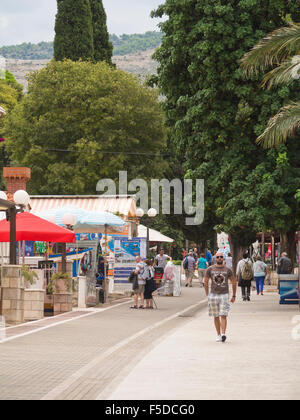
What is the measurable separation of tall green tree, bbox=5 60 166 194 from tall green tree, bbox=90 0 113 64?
22.9 ft

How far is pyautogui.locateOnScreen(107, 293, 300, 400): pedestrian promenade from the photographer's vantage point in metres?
8.59

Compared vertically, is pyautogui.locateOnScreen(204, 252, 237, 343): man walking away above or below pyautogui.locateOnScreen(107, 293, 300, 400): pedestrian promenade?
above

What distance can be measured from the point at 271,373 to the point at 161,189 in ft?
157

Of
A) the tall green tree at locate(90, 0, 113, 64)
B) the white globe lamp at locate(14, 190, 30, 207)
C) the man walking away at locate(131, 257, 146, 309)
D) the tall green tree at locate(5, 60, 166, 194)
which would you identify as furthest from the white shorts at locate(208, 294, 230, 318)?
the tall green tree at locate(90, 0, 113, 64)

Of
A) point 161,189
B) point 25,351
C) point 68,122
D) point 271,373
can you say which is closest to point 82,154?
point 68,122

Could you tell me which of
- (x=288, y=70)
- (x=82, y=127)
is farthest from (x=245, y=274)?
(x=82, y=127)

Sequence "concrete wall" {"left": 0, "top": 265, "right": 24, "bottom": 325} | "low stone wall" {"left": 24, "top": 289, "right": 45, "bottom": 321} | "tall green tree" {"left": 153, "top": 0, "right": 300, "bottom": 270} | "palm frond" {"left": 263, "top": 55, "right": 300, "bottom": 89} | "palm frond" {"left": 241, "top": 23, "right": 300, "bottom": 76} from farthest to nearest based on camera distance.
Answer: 1. "tall green tree" {"left": 153, "top": 0, "right": 300, "bottom": 270}
2. "palm frond" {"left": 241, "top": 23, "right": 300, "bottom": 76}
3. "low stone wall" {"left": 24, "top": 289, "right": 45, "bottom": 321}
4. "palm frond" {"left": 263, "top": 55, "right": 300, "bottom": 89}
5. "concrete wall" {"left": 0, "top": 265, "right": 24, "bottom": 325}

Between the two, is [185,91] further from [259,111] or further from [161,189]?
[161,189]

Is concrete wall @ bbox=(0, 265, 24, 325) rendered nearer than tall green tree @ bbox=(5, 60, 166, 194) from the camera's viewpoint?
Yes

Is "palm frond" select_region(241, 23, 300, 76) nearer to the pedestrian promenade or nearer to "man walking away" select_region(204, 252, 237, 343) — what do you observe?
the pedestrian promenade

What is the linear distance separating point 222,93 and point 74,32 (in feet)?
110

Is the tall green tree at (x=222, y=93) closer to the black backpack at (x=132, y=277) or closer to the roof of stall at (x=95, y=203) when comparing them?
the black backpack at (x=132, y=277)

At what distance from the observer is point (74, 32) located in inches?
2227

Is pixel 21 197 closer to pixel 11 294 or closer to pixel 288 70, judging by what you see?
pixel 11 294
